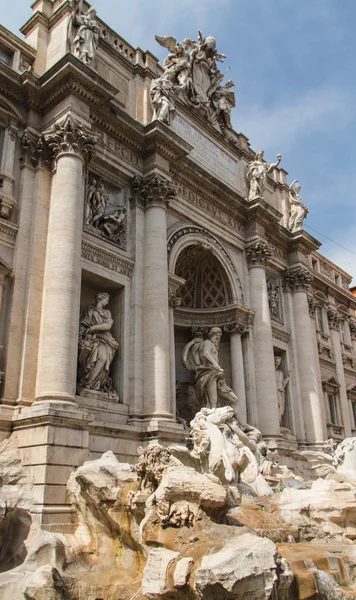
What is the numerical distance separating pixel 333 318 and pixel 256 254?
9.78 metres

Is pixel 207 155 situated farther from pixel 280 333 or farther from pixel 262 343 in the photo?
pixel 280 333

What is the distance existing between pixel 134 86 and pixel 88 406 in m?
10.4

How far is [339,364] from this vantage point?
27.5 metres

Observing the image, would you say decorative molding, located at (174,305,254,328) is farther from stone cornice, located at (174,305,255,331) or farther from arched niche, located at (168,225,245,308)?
arched niche, located at (168,225,245,308)

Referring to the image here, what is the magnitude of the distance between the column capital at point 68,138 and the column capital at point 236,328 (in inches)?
317

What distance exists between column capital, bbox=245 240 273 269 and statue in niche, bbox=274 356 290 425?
3.76 m

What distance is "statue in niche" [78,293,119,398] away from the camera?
13.7m

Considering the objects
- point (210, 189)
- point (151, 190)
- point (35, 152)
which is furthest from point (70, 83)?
point (210, 189)

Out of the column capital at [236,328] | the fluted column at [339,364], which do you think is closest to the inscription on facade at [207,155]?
the column capital at [236,328]

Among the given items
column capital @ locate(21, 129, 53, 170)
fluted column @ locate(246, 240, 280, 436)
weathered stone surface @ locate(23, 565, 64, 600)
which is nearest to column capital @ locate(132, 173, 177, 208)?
column capital @ locate(21, 129, 53, 170)

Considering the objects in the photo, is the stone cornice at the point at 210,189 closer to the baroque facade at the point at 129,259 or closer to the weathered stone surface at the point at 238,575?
the baroque facade at the point at 129,259

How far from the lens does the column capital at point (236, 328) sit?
19078 mm

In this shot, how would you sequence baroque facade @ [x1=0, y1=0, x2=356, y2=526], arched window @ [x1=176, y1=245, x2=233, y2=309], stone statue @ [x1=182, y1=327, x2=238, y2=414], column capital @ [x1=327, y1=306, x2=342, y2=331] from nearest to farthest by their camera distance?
baroque facade @ [x1=0, y1=0, x2=356, y2=526], stone statue @ [x1=182, y1=327, x2=238, y2=414], arched window @ [x1=176, y1=245, x2=233, y2=309], column capital @ [x1=327, y1=306, x2=342, y2=331]

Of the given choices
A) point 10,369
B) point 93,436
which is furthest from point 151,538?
point 10,369
